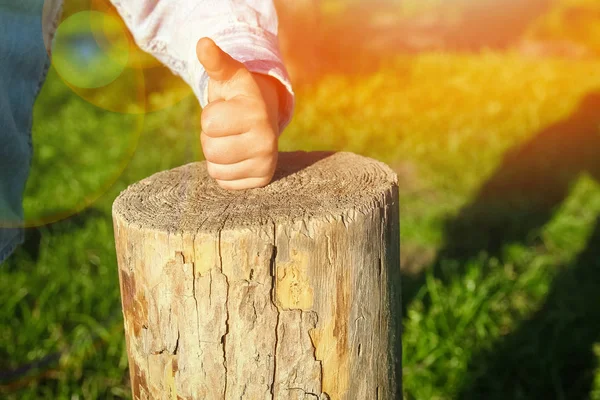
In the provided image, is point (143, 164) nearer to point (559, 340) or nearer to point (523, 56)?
point (559, 340)

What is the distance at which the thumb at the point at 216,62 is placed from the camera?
121 cm

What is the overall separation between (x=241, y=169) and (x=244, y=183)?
42mm

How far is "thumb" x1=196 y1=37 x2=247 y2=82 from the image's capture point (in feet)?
3.97

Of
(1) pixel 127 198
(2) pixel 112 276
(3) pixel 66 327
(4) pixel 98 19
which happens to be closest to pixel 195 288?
(1) pixel 127 198

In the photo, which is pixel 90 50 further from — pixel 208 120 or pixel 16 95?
pixel 208 120

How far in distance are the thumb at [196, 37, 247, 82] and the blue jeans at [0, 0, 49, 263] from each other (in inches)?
25.0

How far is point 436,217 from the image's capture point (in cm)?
339

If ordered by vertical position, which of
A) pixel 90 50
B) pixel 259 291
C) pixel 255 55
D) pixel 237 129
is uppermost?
pixel 255 55

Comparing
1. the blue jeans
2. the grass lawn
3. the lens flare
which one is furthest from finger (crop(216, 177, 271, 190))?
the lens flare

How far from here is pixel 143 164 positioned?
13.7 feet

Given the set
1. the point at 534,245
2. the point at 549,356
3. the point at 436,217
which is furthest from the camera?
the point at 436,217

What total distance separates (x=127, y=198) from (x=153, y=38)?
51 cm

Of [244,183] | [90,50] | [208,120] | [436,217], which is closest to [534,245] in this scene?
[436,217]

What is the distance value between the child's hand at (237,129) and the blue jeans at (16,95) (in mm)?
602
